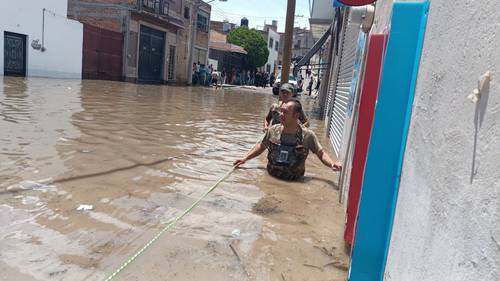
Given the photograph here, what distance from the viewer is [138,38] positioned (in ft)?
95.1

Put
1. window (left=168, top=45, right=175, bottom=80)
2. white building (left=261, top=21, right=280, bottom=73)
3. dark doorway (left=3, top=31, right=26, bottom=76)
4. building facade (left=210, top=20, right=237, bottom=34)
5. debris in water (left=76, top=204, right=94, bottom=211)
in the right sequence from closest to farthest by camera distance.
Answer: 1. debris in water (left=76, top=204, right=94, bottom=211)
2. dark doorway (left=3, top=31, right=26, bottom=76)
3. window (left=168, top=45, right=175, bottom=80)
4. building facade (left=210, top=20, right=237, bottom=34)
5. white building (left=261, top=21, right=280, bottom=73)

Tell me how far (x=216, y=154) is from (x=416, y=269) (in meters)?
5.06

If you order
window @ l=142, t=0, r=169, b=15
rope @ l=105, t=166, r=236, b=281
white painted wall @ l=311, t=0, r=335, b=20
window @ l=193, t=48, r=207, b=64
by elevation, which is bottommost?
rope @ l=105, t=166, r=236, b=281

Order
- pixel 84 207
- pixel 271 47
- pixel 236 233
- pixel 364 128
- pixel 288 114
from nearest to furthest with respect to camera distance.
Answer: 1. pixel 364 128
2. pixel 236 233
3. pixel 84 207
4. pixel 288 114
5. pixel 271 47

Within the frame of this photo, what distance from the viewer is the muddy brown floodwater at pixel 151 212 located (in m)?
2.92

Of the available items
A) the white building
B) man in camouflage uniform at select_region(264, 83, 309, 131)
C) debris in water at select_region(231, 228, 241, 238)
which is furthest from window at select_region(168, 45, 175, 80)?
debris in water at select_region(231, 228, 241, 238)

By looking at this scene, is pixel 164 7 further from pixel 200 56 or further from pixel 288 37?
pixel 288 37

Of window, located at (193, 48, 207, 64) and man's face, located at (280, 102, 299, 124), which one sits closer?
man's face, located at (280, 102, 299, 124)

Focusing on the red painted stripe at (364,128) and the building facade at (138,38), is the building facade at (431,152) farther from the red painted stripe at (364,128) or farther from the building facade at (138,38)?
the building facade at (138,38)

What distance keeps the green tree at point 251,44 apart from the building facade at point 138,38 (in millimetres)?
14272

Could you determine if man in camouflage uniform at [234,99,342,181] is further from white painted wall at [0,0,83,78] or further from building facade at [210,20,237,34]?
building facade at [210,20,237,34]

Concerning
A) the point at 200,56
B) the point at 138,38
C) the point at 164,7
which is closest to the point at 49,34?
the point at 138,38

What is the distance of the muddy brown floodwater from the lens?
292 cm

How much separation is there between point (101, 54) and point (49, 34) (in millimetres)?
4483
